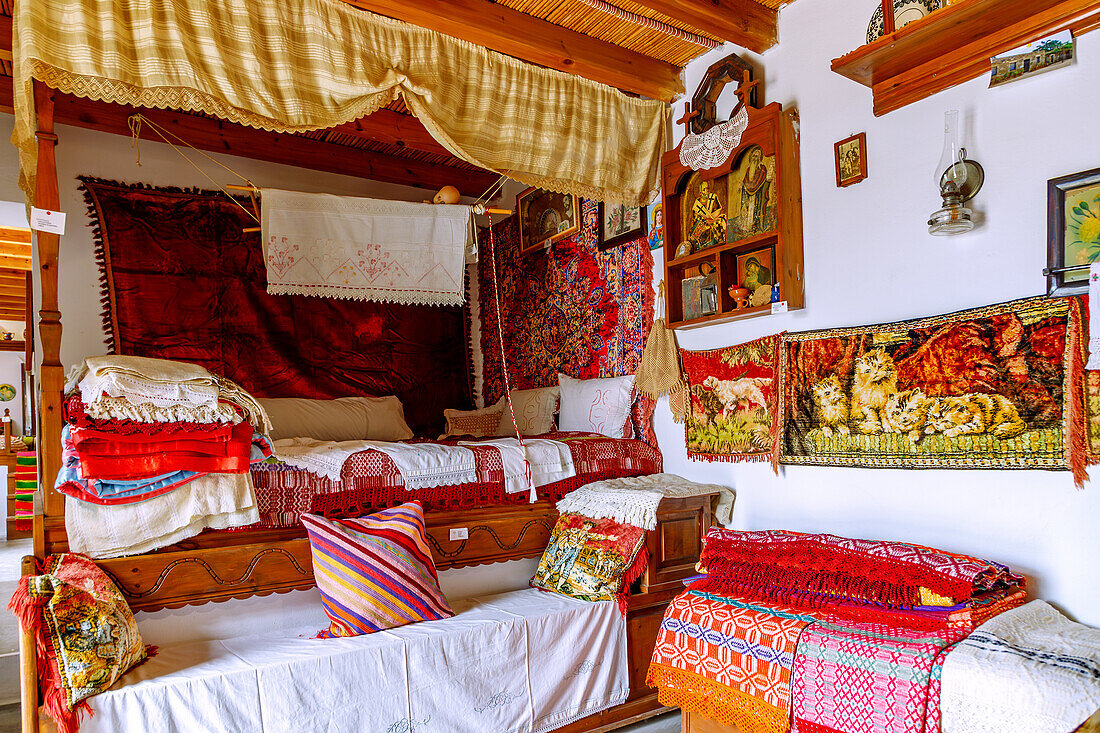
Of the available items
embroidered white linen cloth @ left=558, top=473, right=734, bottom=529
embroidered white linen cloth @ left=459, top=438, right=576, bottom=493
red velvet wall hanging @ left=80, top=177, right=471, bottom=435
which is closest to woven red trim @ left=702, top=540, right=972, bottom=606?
embroidered white linen cloth @ left=558, top=473, right=734, bottom=529

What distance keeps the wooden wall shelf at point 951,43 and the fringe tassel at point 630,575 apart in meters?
1.94

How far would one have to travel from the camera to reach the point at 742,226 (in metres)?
3.14

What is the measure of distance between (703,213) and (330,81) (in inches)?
68.4

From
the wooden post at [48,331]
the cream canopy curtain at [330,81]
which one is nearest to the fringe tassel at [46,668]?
the wooden post at [48,331]

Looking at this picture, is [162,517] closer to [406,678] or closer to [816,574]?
[406,678]

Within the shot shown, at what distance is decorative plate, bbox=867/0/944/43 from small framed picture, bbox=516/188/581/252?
1.98 m

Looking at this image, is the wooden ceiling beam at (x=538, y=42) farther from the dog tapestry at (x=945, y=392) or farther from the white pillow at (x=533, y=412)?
the white pillow at (x=533, y=412)

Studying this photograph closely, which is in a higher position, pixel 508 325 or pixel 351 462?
pixel 508 325

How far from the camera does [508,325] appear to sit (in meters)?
5.05

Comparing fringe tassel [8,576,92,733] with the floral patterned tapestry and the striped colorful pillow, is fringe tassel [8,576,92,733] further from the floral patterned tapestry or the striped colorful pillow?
the floral patterned tapestry

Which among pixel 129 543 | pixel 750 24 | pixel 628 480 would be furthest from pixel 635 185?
pixel 129 543

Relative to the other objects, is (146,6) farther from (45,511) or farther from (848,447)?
(848,447)

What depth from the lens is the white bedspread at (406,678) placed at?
2.15 metres

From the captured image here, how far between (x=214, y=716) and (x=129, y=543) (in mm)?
645
